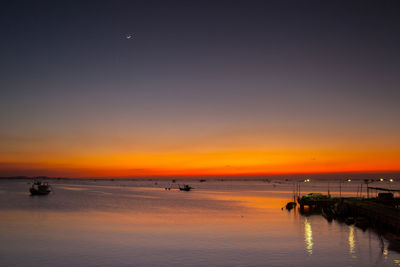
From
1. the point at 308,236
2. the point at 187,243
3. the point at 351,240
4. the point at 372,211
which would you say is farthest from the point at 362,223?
the point at 187,243

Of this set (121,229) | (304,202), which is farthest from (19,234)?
(304,202)

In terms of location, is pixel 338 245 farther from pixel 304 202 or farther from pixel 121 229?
pixel 304 202

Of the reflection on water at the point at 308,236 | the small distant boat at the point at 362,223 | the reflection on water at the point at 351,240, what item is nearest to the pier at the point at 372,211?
the small distant boat at the point at 362,223

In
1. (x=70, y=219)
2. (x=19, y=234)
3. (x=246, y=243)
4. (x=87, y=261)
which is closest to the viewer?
(x=87, y=261)

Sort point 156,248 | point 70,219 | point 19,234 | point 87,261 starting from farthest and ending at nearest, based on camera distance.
Answer: point 70,219 → point 19,234 → point 156,248 → point 87,261

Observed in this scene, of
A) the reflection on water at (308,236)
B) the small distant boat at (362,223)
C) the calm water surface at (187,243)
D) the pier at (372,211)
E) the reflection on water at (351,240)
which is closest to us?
the calm water surface at (187,243)

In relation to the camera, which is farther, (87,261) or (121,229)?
(121,229)

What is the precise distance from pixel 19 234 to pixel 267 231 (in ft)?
101

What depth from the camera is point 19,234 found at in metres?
44.1

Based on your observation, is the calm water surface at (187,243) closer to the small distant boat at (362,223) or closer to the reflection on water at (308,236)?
the reflection on water at (308,236)

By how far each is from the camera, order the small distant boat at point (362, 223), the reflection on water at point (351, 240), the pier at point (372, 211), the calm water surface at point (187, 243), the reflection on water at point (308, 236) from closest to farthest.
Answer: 1. the calm water surface at point (187, 243)
2. the reflection on water at point (351, 240)
3. the reflection on water at point (308, 236)
4. the pier at point (372, 211)
5. the small distant boat at point (362, 223)

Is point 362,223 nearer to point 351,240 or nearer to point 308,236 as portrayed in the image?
point 351,240

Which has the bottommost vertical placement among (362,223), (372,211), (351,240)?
(351,240)

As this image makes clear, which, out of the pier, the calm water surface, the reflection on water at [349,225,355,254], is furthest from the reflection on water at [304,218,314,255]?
the pier
